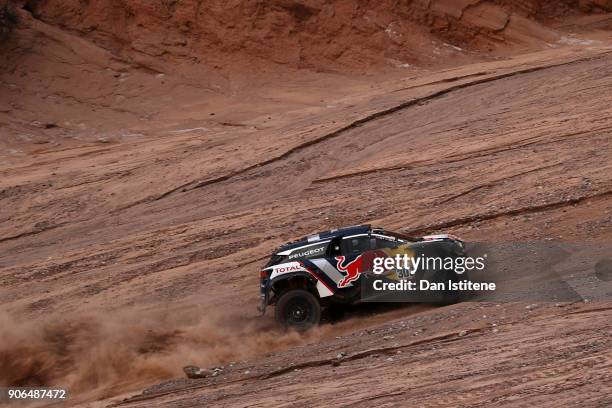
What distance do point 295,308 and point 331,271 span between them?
0.77 meters

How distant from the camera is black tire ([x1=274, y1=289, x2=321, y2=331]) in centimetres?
1443

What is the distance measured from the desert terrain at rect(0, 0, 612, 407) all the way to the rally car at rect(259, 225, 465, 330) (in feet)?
1.26

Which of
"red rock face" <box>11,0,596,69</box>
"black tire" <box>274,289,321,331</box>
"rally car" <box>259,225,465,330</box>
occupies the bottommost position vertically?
"black tire" <box>274,289,321,331</box>

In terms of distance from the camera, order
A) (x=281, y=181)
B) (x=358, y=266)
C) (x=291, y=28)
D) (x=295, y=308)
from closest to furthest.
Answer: (x=358, y=266), (x=295, y=308), (x=281, y=181), (x=291, y=28)

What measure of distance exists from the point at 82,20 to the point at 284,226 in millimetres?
14169

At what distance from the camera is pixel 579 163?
18688 mm

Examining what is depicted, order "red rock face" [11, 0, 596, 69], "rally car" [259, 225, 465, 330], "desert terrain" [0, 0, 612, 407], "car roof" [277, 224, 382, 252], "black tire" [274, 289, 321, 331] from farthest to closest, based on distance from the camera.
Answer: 1. "red rock face" [11, 0, 596, 69]
2. "car roof" [277, 224, 382, 252]
3. "black tire" [274, 289, 321, 331]
4. "rally car" [259, 225, 465, 330]
5. "desert terrain" [0, 0, 612, 407]

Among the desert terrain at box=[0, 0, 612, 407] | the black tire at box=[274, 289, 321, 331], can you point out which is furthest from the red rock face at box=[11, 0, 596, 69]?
the black tire at box=[274, 289, 321, 331]

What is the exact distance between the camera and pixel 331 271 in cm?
1444

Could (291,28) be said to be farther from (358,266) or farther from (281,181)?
(358,266)

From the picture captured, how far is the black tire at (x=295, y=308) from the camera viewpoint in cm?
1443

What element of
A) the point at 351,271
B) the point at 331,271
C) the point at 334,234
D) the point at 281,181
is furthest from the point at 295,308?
the point at 281,181

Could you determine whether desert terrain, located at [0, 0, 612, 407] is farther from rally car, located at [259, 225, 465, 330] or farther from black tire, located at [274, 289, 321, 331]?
rally car, located at [259, 225, 465, 330]

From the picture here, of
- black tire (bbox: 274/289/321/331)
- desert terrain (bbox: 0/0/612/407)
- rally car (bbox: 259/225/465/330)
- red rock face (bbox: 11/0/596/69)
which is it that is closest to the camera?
desert terrain (bbox: 0/0/612/407)
